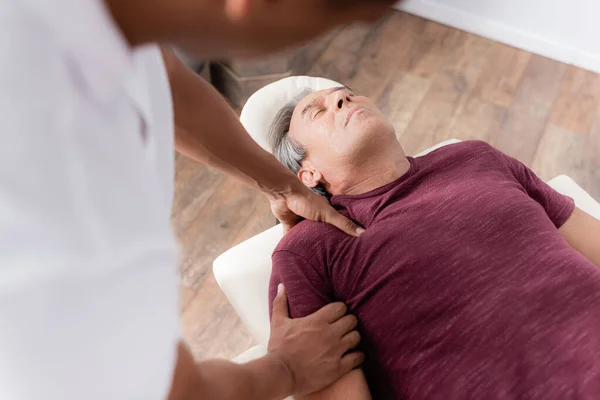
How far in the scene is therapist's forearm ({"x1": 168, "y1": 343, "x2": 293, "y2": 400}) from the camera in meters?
0.74

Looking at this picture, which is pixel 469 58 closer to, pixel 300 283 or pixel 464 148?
pixel 464 148

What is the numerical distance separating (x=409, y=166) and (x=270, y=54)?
3.47 feet

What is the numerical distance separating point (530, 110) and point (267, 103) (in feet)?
4.17

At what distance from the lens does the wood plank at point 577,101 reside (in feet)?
7.73

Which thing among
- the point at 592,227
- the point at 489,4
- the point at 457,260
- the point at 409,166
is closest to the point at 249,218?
the point at 409,166

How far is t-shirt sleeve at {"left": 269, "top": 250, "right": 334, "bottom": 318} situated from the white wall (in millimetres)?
1845

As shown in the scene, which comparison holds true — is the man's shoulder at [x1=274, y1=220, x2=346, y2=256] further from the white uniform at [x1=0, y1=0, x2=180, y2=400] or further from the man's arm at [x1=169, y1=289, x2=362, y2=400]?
the white uniform at [x1=0, y1=0, x2=180, y2=400]

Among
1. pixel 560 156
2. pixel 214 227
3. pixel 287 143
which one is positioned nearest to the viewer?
pixel 287 143

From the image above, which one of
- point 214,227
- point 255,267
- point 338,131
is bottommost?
point 214,227

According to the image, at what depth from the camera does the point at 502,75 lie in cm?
254

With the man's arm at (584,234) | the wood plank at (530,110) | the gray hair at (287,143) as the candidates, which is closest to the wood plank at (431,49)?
the wood plank at (530,110)

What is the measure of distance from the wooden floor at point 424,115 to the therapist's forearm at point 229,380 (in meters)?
0.76

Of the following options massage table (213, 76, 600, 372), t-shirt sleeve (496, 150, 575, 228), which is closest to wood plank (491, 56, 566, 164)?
Result: massage table (213, 76, 600, 372)

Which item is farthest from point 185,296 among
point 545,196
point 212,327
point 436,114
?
point 436,114
